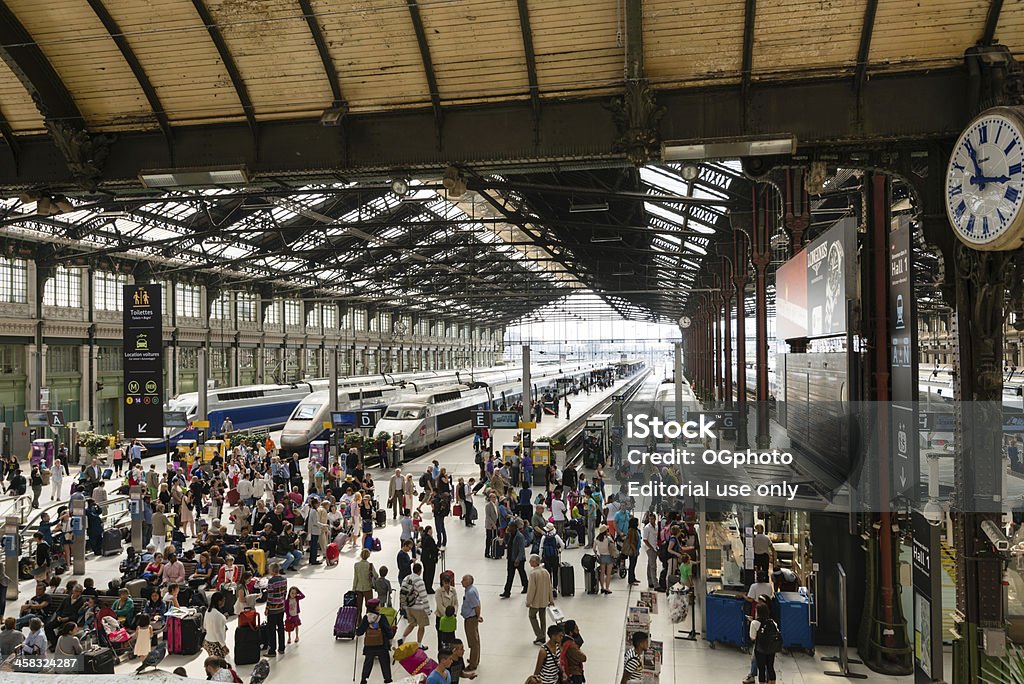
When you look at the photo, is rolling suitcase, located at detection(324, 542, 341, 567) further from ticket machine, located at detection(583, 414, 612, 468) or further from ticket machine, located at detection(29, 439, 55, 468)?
ticket machine, located at detection(29, 439, 55, 468)

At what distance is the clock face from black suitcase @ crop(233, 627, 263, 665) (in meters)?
10.4

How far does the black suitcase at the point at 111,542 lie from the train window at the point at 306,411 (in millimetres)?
17353

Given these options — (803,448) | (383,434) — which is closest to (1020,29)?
(803,448)

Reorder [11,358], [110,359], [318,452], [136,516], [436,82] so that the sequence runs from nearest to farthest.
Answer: [436,82] < [136,516] < [318,452] < [11,358] < [110,359]

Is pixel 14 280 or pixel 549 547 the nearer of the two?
pixel 549 547

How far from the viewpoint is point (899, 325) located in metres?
9.46

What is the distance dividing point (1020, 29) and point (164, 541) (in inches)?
707

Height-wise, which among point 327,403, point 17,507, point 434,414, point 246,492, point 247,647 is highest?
point 327,403

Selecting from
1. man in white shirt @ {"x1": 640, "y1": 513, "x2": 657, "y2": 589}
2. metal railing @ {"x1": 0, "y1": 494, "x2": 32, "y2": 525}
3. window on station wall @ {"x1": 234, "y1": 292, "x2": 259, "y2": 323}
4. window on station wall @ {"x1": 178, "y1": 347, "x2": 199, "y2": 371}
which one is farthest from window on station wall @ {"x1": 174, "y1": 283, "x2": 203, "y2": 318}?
man in white shirt @ {"x1": 640, "y1": 513, "x2": 657, "y2": 589}

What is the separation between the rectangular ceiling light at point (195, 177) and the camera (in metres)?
9.23

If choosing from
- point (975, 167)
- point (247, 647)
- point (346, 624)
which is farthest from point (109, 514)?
point (975, 167)

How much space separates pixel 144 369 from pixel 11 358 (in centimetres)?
2327

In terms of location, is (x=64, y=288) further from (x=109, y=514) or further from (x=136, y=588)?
(x=136, y=588)

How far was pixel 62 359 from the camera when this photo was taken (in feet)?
117
